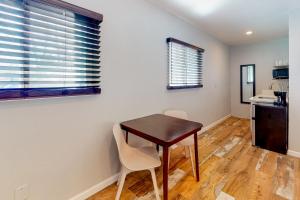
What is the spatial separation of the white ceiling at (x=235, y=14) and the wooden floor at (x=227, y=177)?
2.31 m

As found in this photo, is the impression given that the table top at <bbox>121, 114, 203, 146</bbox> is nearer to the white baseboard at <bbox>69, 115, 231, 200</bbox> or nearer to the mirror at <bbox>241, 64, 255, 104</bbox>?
the white baseboard at <bbox>69, 115, 231, 200</bbox>

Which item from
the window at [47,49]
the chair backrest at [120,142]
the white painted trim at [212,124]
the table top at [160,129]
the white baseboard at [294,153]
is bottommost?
the white baseboard at [294,153]

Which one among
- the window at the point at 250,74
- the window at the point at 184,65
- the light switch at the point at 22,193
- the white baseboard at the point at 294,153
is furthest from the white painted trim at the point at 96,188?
the window at the point at 250,74

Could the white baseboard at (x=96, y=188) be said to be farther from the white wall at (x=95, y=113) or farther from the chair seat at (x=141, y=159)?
the chair seat at (x=141, y=159)

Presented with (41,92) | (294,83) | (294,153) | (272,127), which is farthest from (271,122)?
(41,92)

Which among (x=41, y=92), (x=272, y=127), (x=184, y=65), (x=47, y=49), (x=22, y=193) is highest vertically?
(x=184, y=65)

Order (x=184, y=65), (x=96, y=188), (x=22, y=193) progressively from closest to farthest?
(x=22, y=193)
(x=96, y=188)
(x=184, y=65)

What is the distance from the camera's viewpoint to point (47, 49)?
1.39m

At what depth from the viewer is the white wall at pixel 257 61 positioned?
4.36 meters

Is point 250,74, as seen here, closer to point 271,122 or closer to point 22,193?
point 271,122

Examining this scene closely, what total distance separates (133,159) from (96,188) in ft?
1.91

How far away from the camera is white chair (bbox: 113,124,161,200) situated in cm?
155

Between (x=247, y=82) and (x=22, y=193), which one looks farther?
A: (x=247, y=82)

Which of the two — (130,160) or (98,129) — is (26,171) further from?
(130,160)
